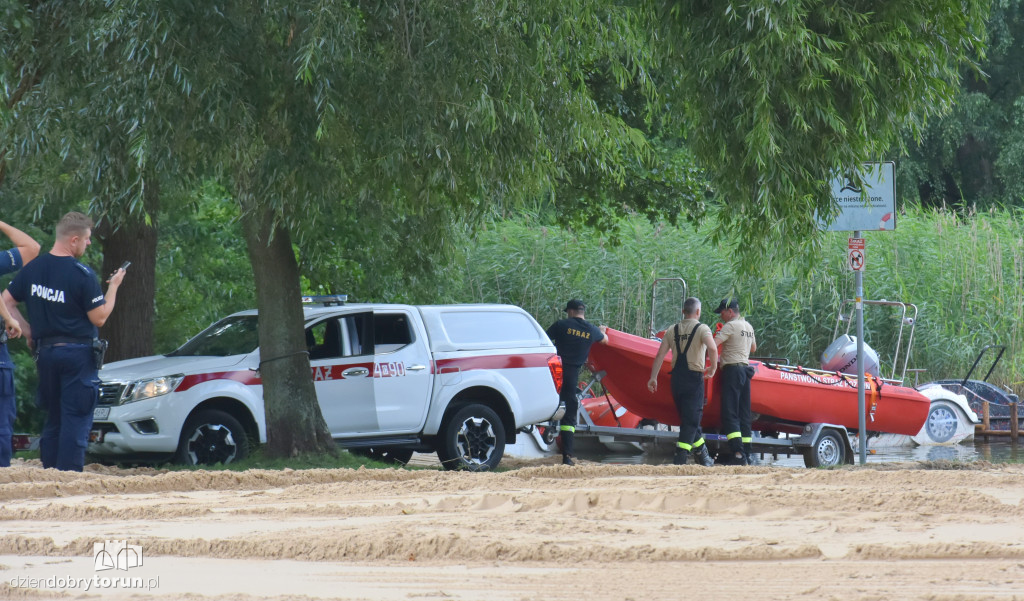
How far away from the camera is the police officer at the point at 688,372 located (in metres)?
14.1

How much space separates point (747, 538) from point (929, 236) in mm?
18997

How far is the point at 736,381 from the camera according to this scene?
14.8 metres

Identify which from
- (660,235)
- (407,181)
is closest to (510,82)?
(407,181)

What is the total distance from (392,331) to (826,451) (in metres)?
5.50

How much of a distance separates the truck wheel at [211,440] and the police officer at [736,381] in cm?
540

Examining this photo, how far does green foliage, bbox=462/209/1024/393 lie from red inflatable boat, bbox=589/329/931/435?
606 cm

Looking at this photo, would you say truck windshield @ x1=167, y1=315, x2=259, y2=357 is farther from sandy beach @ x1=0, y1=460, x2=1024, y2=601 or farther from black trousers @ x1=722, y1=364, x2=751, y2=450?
black trousers @ x1=722, y1=364, x2=751, y2=450

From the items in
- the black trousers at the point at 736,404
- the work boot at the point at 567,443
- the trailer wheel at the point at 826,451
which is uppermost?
the black trousers at the point at 736,404

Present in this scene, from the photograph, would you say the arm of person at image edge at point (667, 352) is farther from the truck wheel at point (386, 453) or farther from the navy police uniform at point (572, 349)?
the truck wheel at point (386, 453)

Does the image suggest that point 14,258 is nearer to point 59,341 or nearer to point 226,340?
point 59,341

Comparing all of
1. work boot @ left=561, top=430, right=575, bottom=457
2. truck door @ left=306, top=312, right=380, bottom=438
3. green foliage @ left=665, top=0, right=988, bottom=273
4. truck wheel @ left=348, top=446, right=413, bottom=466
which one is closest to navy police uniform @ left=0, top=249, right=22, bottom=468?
truck door @ left=306, top=312, right=380, bottom=438

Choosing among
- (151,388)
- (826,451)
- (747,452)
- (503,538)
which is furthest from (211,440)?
(826,451)

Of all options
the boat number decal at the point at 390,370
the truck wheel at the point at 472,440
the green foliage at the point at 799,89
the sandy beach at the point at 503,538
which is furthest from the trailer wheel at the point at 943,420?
the green foliage at the point at 799,89

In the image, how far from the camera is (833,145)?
967 centimetres
